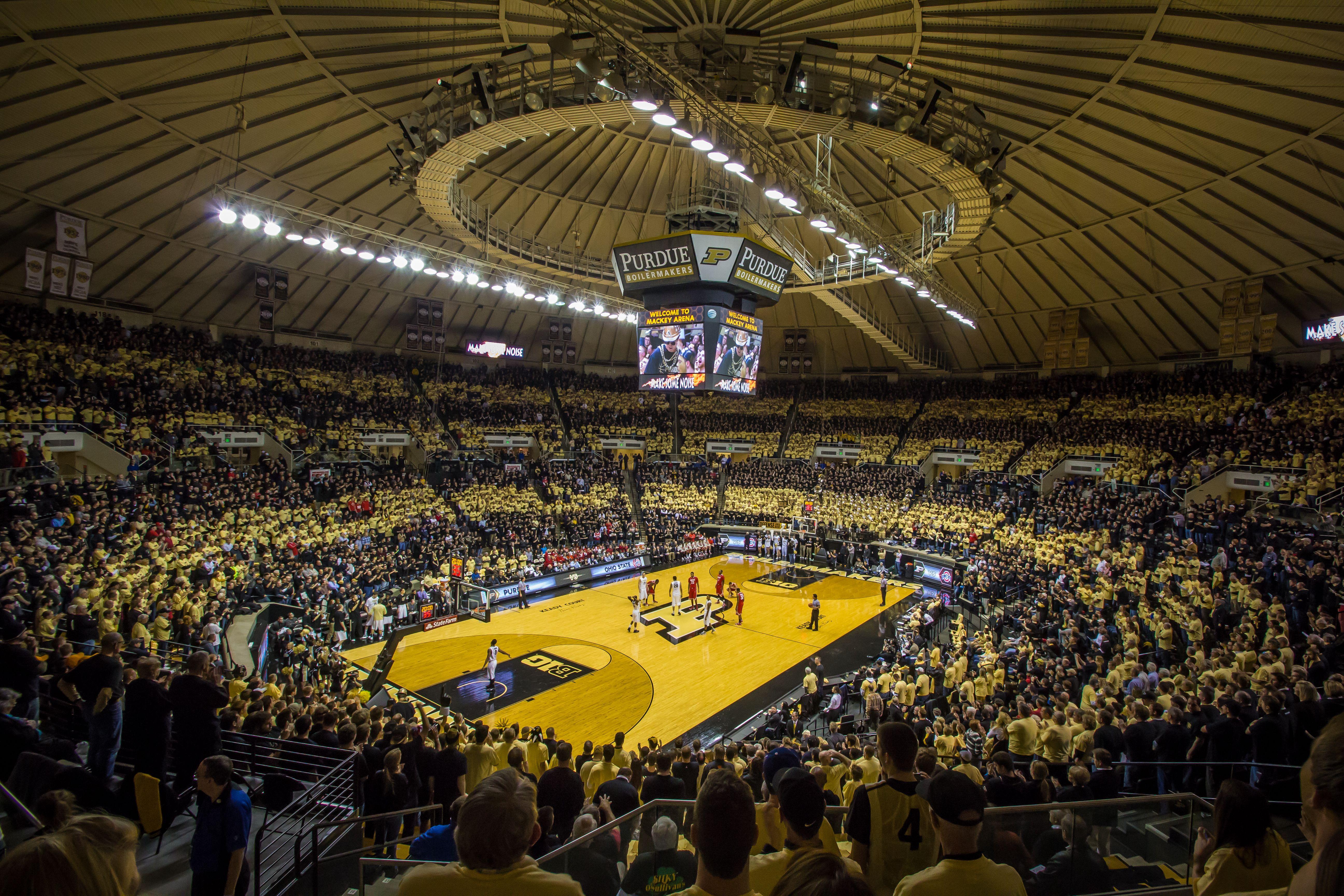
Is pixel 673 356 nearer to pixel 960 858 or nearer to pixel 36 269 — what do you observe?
pixel 960 858

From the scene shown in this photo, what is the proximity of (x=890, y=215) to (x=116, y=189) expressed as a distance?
2632 centimetres

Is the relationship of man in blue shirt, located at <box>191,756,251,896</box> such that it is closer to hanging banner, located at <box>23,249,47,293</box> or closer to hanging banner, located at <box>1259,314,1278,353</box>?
hanging banner, located at <box>23,249,47,293</box>

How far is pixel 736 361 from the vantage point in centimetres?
2267

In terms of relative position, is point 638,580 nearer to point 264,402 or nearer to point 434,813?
point 264,402

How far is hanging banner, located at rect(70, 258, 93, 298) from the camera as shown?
22.2 m

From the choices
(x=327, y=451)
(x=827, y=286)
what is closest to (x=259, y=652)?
(x=327, y=451)

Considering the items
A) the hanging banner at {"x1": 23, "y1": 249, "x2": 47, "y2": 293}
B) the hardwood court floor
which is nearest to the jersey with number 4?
the hardwood court floor

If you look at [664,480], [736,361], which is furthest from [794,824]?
[664,480]

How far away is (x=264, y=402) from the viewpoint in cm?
2852

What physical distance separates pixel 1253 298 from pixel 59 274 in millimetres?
41607

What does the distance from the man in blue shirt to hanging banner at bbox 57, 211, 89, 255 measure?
25.1 metres

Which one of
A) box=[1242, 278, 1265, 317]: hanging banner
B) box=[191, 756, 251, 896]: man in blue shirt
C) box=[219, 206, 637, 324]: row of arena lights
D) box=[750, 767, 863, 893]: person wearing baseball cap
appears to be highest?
box=[1242, 278, 1265, 317]: hanging banner

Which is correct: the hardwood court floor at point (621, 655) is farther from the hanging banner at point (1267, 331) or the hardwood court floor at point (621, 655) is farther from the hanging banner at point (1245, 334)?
the hanging banner at point (1267, 331)

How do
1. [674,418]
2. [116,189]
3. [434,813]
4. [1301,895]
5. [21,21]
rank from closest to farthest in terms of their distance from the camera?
[1301,895] → [434,813] → [21,21] → [116,189] → [674,418]
